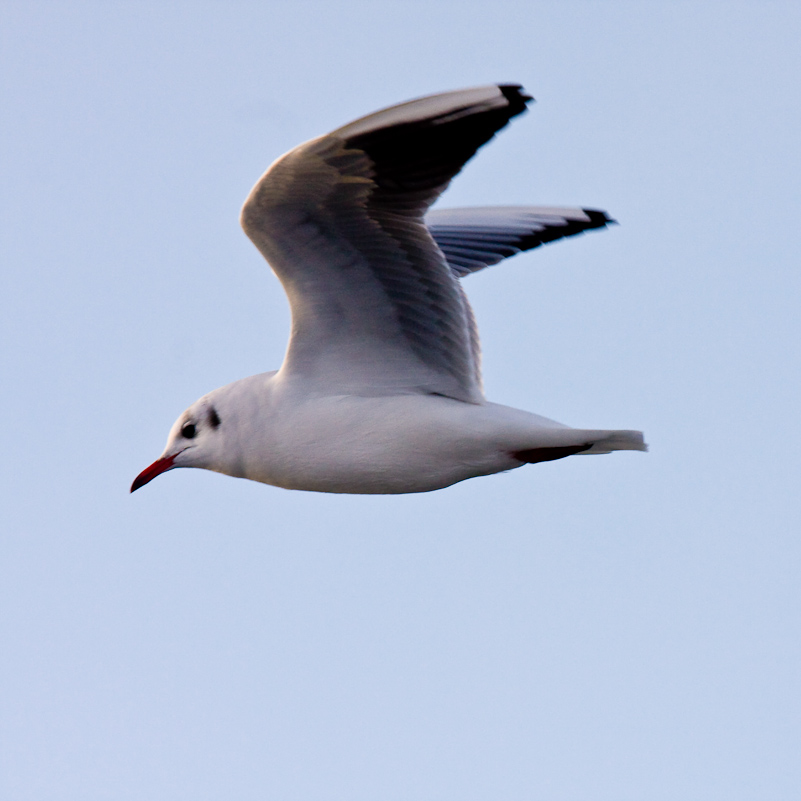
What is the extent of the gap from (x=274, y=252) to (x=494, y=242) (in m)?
1.91

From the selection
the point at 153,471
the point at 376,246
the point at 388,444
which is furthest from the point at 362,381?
the point at 153,471

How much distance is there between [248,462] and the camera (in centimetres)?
546

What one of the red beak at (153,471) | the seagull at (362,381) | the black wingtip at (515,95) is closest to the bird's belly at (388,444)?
the seagull at (362,381)

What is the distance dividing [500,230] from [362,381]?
5.38 ft

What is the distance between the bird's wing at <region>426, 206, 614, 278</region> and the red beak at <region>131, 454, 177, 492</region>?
6.07 feet

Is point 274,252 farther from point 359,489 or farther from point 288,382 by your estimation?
point 359,489

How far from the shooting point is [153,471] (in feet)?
19.2

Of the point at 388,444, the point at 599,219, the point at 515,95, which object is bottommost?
the point at 388,444

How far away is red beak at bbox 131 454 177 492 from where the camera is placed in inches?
229

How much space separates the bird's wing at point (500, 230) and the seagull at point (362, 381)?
34.7 inches

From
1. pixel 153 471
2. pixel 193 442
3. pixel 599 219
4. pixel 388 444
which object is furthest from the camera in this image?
pixel 599 219

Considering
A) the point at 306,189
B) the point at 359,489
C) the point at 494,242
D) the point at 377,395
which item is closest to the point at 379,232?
the point at 306,189

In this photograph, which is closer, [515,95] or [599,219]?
[515,95]

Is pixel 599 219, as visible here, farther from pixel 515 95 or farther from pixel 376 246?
pixel 515 95
